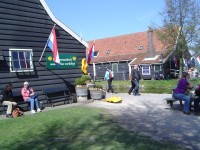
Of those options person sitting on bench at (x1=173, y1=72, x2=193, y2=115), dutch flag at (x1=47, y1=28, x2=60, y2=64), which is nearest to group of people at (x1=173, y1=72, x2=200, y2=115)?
person sitting on bench at (x1=173, y1=72, x2=193, y2=115)

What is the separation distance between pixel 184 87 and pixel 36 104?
605cm

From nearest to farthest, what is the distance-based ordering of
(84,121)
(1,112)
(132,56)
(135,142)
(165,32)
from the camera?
1. (135,142)
2. (84,121)
3. (1,112)
4. (165,32)
5. (132,56)

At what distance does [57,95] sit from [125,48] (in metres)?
28.6

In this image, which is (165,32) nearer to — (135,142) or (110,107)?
(110,107)

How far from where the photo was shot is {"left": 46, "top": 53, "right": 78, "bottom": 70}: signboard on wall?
13760 millimetres

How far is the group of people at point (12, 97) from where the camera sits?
1111 centimetres

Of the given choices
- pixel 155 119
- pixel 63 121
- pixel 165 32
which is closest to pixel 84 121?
pixel 63 121

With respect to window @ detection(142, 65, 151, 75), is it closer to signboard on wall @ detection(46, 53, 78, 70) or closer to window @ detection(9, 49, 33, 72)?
signboard on wall @ detection(46, 53, 78, 70)

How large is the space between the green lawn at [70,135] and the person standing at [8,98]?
1442 mm

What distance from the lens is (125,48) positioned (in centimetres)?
4178

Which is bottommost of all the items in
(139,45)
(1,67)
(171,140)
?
(171,140)

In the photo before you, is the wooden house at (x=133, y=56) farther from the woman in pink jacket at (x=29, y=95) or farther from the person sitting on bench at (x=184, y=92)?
the woman in pink jacket at (x=29, y=95)

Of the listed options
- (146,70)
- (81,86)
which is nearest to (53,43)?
(81,86)

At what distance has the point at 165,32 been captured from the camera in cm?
3161
